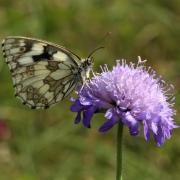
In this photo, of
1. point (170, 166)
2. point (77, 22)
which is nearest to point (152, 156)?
point (170, 166)

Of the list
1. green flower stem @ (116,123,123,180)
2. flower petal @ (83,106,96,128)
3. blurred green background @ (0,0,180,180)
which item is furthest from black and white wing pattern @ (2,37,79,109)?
blurred green background @ (0,0,180,180)

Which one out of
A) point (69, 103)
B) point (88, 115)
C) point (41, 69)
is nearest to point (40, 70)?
point (41, 69)

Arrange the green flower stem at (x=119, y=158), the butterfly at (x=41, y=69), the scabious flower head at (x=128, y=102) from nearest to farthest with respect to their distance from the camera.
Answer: the green flower stem at (x=119, y=158)
the scabious flower head at (x=128, y=102)
the butterfly at (x=41, y=69)

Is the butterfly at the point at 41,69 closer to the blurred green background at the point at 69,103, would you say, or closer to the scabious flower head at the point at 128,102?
the scabious flower head at the point at 128,102

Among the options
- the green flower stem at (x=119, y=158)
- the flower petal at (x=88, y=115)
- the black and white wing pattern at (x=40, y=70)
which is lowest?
the green flower stem at (x=119, y=158)

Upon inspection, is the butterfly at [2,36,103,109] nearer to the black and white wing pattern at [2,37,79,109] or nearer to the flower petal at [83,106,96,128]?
the black and white wing pattern at [2,37,79,109]

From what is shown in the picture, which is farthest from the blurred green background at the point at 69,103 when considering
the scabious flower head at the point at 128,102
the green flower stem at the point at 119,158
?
the green flower stem at the point at 119,158
